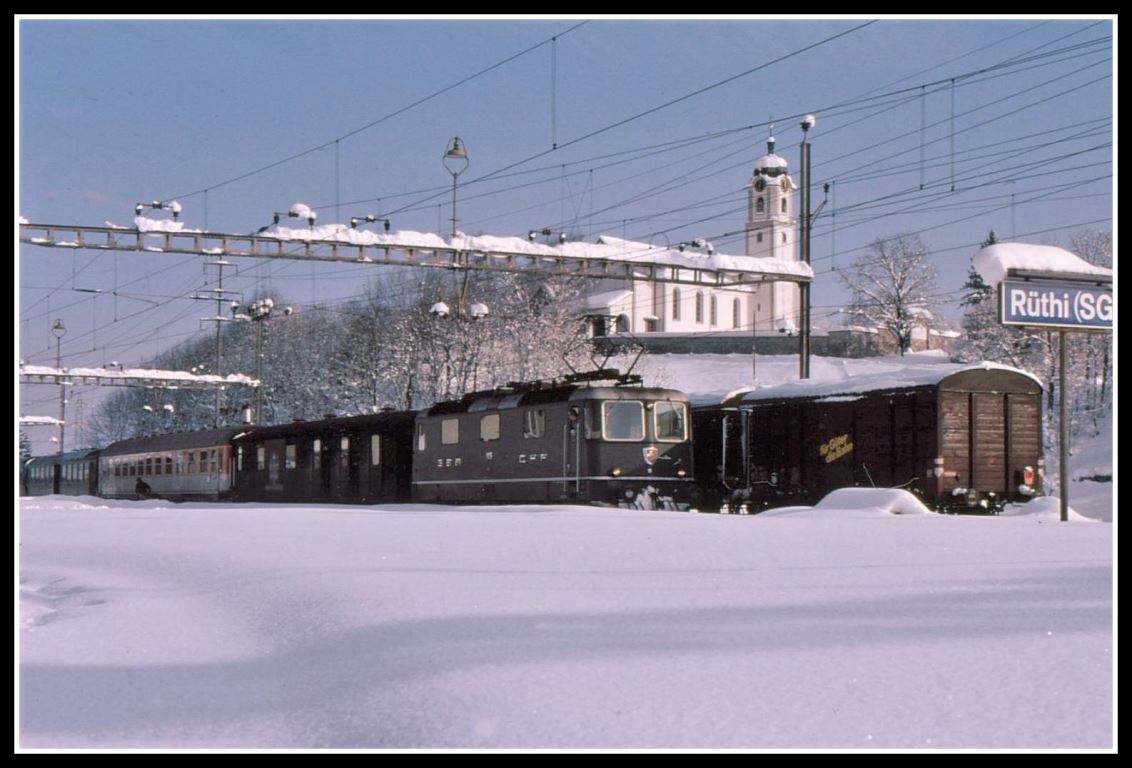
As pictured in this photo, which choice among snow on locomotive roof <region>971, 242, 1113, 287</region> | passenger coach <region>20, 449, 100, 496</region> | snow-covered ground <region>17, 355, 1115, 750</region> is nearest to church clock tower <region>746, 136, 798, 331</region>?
passenger coach <region>20, 449, 100, 496</region>

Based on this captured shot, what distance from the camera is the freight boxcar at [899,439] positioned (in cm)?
2128

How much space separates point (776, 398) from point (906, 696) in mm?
19386

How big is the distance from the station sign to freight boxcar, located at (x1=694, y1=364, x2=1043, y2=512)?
6.49 m

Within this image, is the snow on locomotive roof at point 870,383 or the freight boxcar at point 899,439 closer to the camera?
the freight boxcar at point 899,439

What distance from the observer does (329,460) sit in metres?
32.0

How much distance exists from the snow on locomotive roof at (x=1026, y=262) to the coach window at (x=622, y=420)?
8.95 metres

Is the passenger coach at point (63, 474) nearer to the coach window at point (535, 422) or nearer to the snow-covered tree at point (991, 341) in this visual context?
the coach window at point (535, 422)

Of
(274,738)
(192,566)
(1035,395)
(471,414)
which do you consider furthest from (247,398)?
(274,738)

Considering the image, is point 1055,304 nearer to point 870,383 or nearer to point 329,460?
point 870,383

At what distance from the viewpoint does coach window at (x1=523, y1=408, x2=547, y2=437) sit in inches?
899

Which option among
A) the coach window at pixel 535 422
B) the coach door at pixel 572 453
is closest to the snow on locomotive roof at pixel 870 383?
the coach door at pixel 572 453
